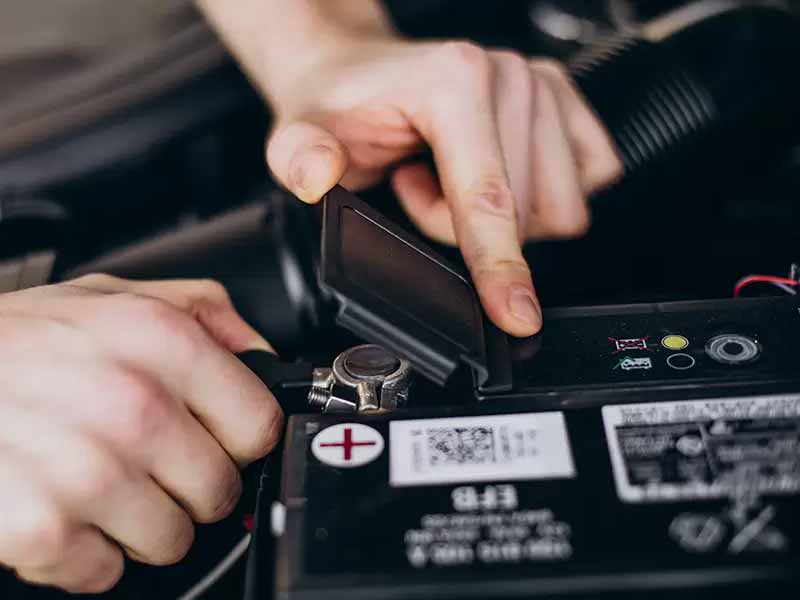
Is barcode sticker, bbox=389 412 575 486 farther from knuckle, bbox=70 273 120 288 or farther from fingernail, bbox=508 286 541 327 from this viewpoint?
knuckle, bbox=70 273 120 288

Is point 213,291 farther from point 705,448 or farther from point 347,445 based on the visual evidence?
point 705,448

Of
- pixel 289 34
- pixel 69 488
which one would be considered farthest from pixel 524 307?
pixel 289 34

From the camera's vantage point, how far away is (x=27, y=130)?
96 centimetres

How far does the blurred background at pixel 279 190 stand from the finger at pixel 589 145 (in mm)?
14

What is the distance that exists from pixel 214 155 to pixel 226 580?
1.71 feet

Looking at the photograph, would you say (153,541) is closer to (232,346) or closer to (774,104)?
(232,346)

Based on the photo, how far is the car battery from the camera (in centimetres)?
44

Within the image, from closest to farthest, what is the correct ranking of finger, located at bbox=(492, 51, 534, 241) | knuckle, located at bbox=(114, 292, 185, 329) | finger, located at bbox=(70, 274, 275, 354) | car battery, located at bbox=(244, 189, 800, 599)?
1. car battery, located at bbox=(244, 189, 800, 599)
2. knuckle, located at bbox=(114, 292, 185, 329)
3. finger, located at bbox=(70, 274, 275, 354)
4. finger, located at bbox=(492, 51, 534, 241)

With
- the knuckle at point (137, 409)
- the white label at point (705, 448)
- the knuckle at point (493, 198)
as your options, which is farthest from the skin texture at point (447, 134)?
the knuckle at point (137, 409)

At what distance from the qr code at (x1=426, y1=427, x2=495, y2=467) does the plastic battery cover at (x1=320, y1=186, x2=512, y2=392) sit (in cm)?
3

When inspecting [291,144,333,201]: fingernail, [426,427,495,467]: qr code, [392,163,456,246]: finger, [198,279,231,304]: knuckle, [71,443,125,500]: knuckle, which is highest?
[291,144,333,201]: fingernail

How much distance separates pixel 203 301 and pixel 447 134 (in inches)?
9.2

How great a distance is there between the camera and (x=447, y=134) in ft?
2.39

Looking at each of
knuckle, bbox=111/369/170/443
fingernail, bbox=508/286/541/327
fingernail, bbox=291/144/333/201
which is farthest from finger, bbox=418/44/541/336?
knuckle, bbox=111/369/170/443
